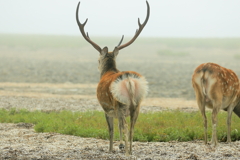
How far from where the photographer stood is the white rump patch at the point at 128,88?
8047 millimetres

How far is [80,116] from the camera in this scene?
13.0m

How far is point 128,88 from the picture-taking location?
805 centimetres

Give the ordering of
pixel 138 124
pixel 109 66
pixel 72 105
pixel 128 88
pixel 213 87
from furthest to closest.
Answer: pixel 72 105 → pixel 138 124 → pixel 109 66 → pixel 213 87 → pixel 128 88

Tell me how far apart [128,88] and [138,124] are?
3.75 m

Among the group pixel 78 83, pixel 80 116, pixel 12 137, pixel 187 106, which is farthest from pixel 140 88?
pixel 78 83

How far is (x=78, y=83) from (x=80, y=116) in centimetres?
1177

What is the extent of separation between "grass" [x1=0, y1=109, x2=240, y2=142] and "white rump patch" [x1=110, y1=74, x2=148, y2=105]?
224 centimetres

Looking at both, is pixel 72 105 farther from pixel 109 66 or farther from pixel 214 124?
pixel 214 124

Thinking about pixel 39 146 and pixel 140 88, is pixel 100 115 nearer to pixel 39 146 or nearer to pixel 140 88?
pixel 39 146

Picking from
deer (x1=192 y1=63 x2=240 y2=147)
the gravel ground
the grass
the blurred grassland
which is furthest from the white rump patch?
the blurred grassland

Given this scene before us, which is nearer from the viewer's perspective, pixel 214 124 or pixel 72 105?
pixel 214 124

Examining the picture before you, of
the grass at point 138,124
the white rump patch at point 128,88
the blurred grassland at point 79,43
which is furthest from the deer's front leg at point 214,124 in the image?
the blurred grassland at point 79,43

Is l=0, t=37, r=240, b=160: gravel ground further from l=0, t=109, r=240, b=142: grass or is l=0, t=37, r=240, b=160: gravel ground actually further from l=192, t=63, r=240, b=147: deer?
l=192, t=63, r=240, b=147: deer

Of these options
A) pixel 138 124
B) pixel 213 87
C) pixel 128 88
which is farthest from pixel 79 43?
pixel 128 88
